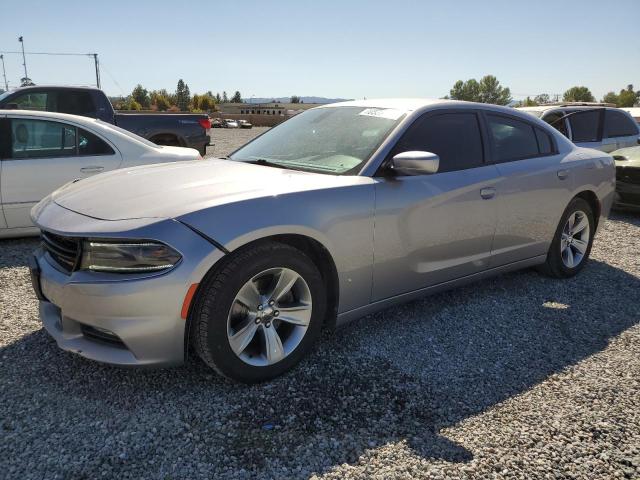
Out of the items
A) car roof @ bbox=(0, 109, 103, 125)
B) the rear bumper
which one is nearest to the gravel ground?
car roof @ bbox=(0, 109, 103, 125)

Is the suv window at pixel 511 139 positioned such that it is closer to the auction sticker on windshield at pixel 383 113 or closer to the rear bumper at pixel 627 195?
the auction sticker on windshield at pixel 383 113

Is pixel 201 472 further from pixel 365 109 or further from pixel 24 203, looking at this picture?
pixel 24 203

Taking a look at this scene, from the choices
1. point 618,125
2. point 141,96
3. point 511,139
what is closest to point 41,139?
point 511,139

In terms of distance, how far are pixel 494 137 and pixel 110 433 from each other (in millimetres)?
3327

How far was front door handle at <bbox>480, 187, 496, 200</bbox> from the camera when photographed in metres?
3.69

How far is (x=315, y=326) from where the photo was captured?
296 centimetres

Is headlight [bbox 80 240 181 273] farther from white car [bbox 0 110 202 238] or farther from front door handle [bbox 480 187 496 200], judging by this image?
white car [bbox 0 110 202 238]

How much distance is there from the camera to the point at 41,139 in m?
5.34

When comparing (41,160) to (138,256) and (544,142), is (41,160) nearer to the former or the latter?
(138,256)

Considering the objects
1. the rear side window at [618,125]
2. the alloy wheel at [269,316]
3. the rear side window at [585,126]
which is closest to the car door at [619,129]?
the rear side window at [618,125]

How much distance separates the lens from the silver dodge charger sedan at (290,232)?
96.4 inches

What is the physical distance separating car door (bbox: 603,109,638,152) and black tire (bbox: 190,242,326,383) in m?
8.59

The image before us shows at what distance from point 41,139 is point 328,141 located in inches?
138

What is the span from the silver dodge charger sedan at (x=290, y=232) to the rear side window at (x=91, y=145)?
2343 millimetres
